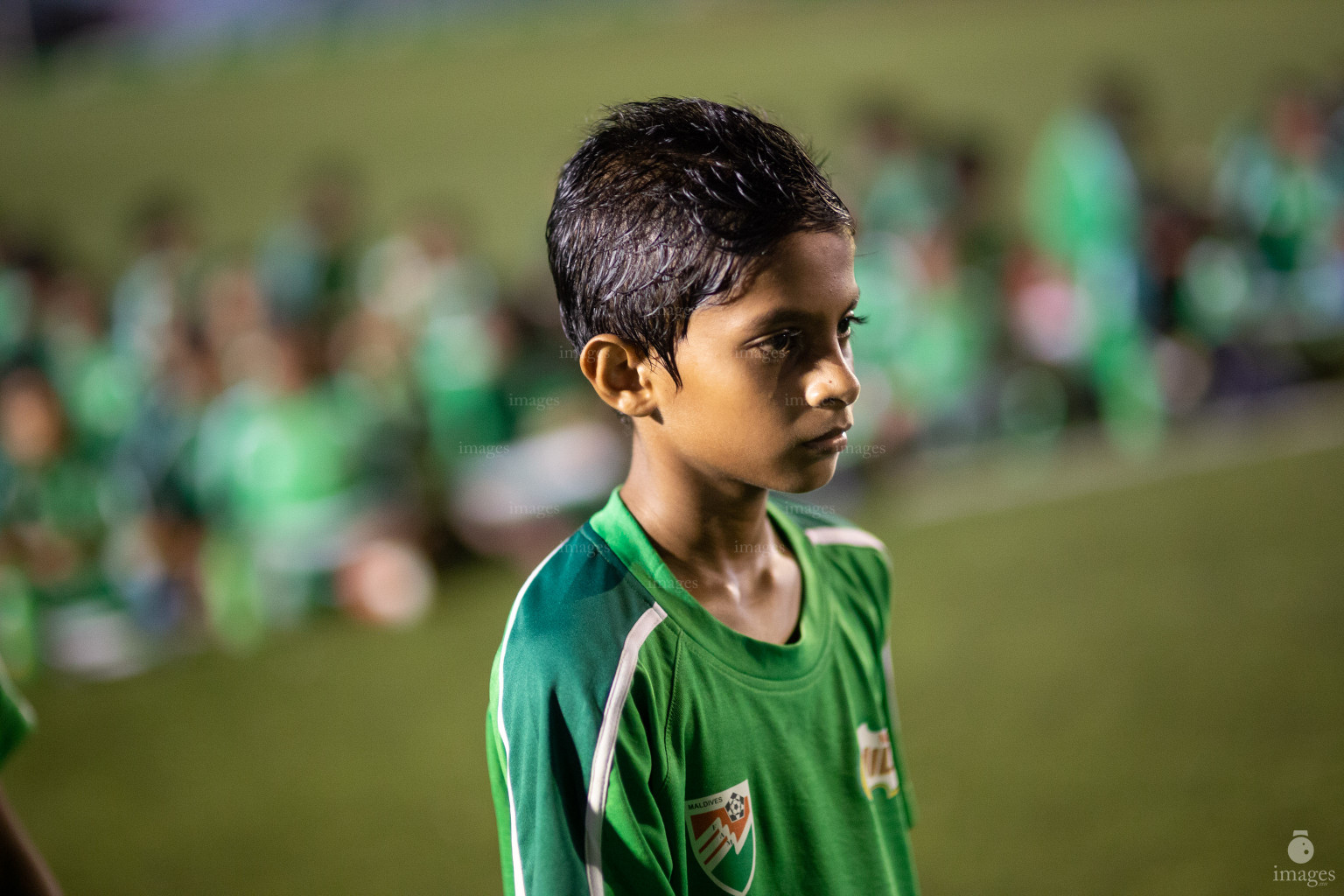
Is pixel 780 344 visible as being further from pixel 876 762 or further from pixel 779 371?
pixel 876 762

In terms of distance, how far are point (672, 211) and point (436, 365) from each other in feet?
14.3

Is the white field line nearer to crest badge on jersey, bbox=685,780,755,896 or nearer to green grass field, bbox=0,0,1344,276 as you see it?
green grass field, bbox=0,0,1344,276

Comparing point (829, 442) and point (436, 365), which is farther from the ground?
point (829, 442)

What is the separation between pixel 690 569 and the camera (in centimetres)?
114

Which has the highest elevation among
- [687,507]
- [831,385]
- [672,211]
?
[672,211]

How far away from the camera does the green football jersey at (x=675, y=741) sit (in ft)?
3.13

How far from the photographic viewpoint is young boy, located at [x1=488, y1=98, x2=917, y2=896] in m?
0.96

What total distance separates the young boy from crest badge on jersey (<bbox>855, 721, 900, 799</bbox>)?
20mm

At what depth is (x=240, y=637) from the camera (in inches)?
177

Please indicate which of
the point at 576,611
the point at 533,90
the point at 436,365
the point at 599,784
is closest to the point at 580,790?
the point at 599,784

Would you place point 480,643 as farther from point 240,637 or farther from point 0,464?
point 0,464

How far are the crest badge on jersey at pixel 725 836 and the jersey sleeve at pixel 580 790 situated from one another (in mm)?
→ 69

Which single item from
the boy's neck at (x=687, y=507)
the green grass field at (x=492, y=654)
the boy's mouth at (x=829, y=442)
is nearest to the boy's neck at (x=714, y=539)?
the boy's neck at (x=687, y=507)

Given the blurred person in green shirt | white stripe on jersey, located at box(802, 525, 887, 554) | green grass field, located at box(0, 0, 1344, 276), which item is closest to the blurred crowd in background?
green grass field, located at box(0, 0, 1344, 276)
